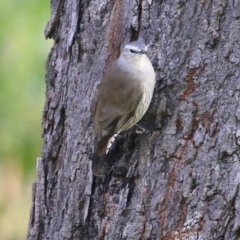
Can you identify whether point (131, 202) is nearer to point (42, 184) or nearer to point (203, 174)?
point (203, 174)

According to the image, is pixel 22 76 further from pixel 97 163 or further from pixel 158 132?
pixel 158 132

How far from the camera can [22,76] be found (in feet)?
15.9

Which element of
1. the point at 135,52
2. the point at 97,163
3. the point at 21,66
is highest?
the point at 135,52

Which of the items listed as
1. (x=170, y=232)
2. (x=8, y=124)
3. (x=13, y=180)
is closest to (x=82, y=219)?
(x=170, y=232)

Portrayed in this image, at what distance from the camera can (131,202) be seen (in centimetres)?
343

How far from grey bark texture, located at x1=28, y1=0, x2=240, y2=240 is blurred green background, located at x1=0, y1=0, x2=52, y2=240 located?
1.05 metres

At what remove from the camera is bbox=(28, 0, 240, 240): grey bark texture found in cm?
326

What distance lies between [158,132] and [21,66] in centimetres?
169

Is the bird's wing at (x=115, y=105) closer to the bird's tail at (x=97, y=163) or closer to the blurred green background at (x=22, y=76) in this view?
the bird's tail at (x=97, y=163)

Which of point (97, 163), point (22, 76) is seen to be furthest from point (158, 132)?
point (22, 76)

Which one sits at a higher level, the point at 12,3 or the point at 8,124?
the point at 12,3

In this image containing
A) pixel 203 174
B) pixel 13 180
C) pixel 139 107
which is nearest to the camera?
pixel 203 174

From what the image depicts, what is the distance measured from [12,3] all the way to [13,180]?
5.31 ft

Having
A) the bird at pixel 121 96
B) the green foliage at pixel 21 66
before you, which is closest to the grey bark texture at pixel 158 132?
the bird at pixel 121 96
